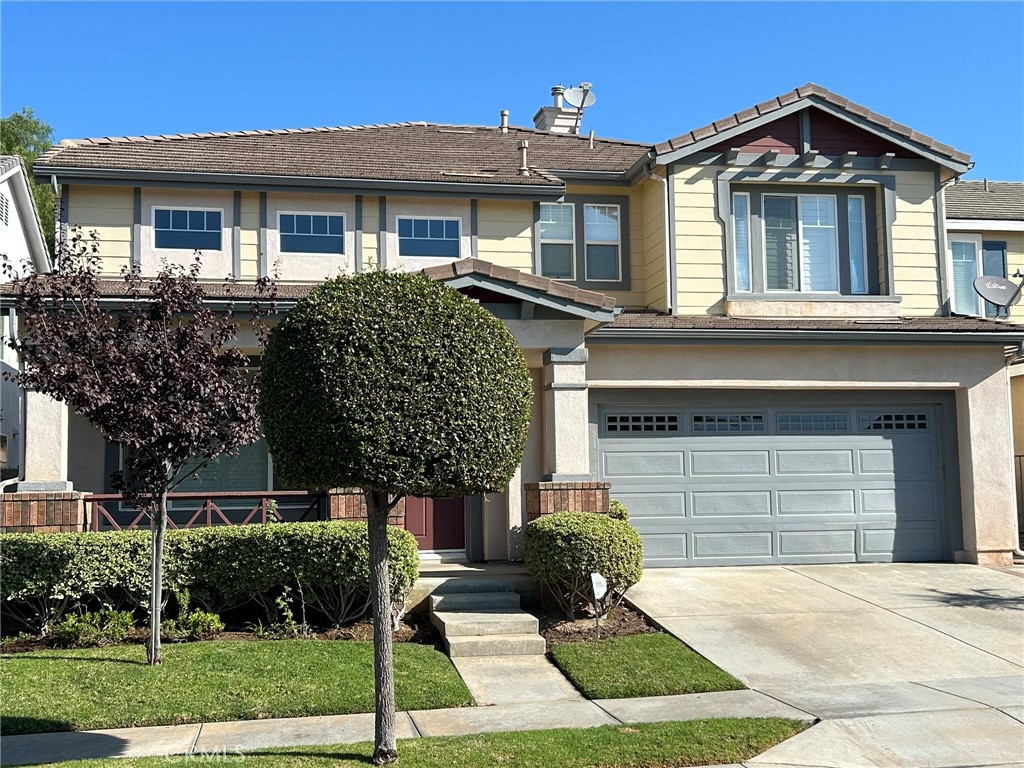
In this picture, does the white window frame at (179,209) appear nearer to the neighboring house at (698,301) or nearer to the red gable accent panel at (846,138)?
the neighboring house at (698,301)

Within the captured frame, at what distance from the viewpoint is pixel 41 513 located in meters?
11.6

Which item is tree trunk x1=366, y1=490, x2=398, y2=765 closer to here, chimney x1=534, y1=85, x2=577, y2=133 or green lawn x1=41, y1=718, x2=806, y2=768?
green lawn x1=41, y1=718, x2=806, y2=768

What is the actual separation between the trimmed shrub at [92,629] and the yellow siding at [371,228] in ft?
21.6

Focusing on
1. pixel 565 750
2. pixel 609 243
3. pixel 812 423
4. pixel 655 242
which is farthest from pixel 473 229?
pixel 565 750

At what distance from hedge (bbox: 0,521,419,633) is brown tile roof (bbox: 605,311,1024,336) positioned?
4871mm

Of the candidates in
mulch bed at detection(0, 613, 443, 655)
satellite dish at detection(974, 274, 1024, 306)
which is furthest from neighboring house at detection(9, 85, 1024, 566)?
mulch bed at detection(0, 613, 443, 655)

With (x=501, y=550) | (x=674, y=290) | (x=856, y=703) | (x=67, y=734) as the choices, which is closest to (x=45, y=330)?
(x=67, y=734)

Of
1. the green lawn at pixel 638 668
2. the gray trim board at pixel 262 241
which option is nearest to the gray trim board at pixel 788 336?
the green lawn at pixel 638 668

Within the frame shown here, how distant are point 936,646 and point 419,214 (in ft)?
30.9

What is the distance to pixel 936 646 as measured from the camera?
34.6 feet

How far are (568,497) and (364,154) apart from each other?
7284 mm

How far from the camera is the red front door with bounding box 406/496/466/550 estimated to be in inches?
560

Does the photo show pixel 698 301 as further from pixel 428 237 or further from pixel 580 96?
pixel 580 96

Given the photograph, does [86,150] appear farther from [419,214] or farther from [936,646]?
[936,646]
